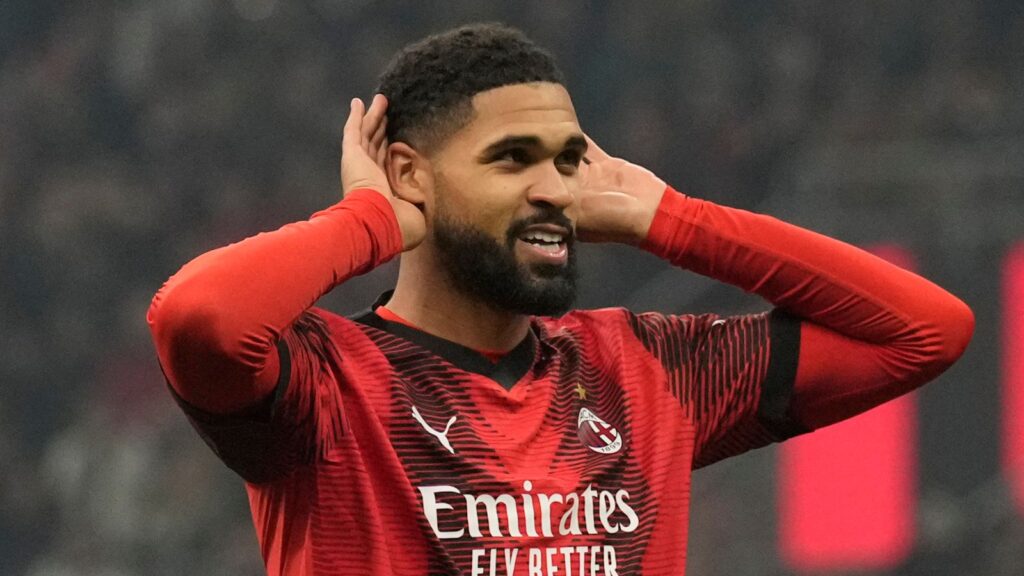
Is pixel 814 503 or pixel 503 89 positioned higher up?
pixel 503 89

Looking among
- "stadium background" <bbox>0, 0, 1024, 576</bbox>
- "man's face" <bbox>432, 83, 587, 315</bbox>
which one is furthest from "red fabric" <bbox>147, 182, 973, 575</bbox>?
"stadium background" <bbox>0, 0, 1024, 576</bbox>

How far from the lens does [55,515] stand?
162 inches

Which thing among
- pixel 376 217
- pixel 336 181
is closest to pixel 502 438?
pixel 376 217

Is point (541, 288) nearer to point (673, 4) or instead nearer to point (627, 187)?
point (627, 187)

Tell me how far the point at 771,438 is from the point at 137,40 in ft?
9.33

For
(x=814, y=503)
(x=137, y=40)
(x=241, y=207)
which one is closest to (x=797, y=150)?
(x=814, y=503)

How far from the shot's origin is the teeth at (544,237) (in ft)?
6.55

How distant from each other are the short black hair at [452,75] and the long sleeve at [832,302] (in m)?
0.28

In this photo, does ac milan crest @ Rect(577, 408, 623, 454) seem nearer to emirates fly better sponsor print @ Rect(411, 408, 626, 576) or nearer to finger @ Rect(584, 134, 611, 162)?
emirates fly better sponsor print @ Rect(411, 408, 626, 576)

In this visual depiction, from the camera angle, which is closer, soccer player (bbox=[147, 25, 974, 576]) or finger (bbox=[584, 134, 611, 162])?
soccer player (bbox=[147, 25, 974, 576])

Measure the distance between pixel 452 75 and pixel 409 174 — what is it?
0.46ft

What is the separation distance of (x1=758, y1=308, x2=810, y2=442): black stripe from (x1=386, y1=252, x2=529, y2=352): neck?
13.6 inches

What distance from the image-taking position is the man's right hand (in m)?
1.98

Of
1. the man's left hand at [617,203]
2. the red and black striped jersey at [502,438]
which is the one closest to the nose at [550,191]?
the man's left hand at [617,203]
